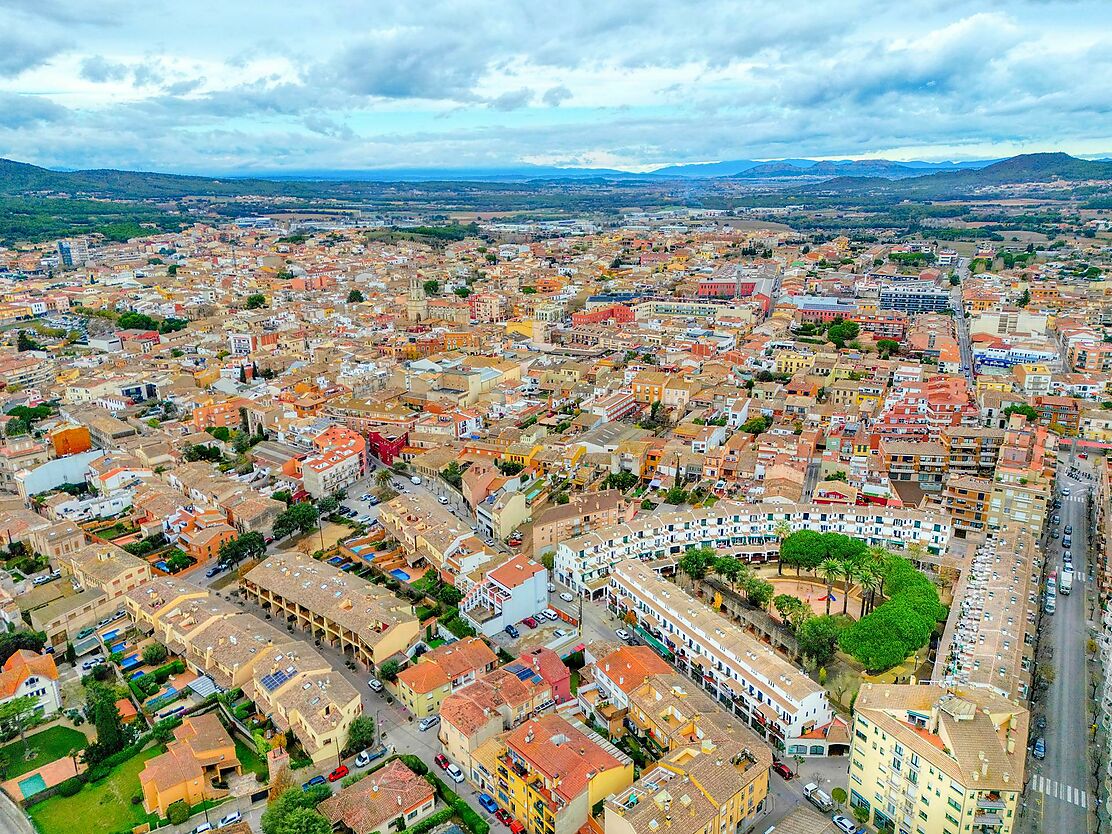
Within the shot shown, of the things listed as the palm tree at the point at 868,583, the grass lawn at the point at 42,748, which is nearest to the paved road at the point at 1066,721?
the palm tree at the point at 868,583

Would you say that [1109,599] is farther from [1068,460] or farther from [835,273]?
[835,273]

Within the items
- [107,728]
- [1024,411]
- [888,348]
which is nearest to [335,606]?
[107,728]

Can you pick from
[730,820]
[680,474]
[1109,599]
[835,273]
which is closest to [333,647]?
[730,820]

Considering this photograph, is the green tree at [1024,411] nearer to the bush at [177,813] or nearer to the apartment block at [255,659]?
the apartment block at [255,659]

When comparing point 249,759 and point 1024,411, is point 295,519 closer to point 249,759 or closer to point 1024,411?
point 249,759

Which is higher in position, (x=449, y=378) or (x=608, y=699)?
(x=449, y=378)

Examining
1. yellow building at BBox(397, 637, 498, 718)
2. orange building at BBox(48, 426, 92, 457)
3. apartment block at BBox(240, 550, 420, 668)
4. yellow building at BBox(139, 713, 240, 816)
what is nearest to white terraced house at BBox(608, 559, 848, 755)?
yellow building at BBox(397, 637, 498, 718)

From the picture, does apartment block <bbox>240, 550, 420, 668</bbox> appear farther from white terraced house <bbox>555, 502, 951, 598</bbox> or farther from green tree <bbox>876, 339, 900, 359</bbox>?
green tree <bbox>876, 339, 900, 359</bbox>
